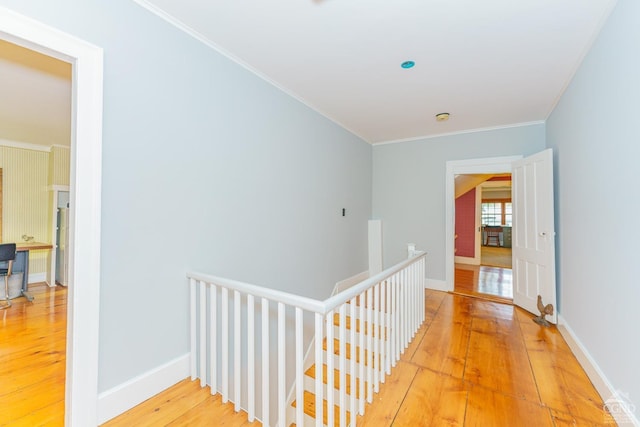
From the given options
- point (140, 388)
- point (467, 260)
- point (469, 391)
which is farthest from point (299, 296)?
point (467, 260)

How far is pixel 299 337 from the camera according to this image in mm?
1311

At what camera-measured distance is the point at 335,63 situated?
224 centimetres

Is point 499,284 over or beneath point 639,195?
beneath

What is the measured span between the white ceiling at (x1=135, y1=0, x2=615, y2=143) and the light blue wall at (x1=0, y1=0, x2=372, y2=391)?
25 centimetres

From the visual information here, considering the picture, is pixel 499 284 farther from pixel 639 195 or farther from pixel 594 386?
pixel 639 195

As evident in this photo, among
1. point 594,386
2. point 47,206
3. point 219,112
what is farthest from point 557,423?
point 47,206

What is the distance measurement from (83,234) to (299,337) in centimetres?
120

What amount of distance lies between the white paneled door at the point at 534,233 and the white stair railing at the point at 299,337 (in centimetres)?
144

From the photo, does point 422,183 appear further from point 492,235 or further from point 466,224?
point 492,235

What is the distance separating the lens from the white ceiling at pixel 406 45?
1649mm

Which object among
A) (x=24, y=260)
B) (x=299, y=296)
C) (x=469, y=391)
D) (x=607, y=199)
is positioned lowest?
(x=469, y=391)

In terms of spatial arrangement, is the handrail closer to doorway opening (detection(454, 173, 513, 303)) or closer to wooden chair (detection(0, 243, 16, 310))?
doorway opening (detection(454, 173, 513, 303))

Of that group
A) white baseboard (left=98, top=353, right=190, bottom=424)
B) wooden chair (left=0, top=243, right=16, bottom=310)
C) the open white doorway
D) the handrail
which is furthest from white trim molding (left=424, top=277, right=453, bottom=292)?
wooden chair (left=0, top=243, right=16, bottom=310)

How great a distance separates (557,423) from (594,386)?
59 centimetres
